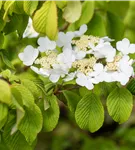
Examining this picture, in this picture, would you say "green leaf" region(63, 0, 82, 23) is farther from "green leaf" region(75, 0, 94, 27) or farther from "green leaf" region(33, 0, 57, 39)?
"green leaf" region(75, 0, 94, 27)

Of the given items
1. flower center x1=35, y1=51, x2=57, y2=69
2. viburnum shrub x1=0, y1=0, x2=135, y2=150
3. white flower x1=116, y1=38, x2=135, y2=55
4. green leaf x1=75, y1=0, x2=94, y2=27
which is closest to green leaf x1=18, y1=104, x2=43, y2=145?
viburnum shrub x1=0, y1=0, x2=135, y2=150

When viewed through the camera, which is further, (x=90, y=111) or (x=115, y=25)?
(x=115, y=25)

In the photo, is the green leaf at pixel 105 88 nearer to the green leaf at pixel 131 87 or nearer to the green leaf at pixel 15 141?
the green leaf at pixel 131 87

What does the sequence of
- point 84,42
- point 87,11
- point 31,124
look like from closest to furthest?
point 31,124, point 84,42, point 87,11

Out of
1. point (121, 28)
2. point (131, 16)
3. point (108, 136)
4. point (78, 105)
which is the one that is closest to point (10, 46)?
point (121, 28)

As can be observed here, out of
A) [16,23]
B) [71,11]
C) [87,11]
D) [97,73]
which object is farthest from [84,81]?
[87,11]

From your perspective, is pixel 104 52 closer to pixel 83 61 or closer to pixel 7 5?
pixel 83 61

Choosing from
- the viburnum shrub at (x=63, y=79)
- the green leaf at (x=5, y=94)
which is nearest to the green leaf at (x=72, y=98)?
the viburnum shrub at (x=63, y=79)
